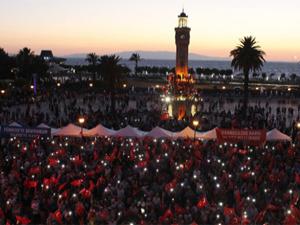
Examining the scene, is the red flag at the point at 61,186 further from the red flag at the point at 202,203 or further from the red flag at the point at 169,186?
the red flag at the point at 202,203

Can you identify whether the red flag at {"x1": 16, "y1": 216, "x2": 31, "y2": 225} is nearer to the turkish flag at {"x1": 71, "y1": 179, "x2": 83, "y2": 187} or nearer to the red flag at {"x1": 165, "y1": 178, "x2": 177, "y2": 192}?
the turkish flag at {"x1": 71, "y1": 179, "x2": 83, "y2": 187}

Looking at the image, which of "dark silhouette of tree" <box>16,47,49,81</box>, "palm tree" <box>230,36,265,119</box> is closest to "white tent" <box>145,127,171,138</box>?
"palm tree" <box>230,36,265,119</box>

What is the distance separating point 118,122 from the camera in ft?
118

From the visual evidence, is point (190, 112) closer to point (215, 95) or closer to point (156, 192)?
point (215, 95)

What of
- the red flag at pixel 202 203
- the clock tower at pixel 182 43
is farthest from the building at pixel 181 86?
the red flag at pixel 202 203

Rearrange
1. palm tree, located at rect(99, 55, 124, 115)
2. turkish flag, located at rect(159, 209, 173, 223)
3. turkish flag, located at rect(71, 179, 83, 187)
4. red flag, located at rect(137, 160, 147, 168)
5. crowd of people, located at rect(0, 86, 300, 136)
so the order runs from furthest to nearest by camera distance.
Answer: palm tree, located at rect(99, 55, 124, 115), crowd of people, located at rect(0, 86, 300, 136), red flag, located at rect(137, 160, 147, 168), turkish flag, located at rect(71, 179, 83, 187), turkish flag, located at rect(159, 209, 173, 223)

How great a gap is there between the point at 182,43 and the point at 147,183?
42.9 m

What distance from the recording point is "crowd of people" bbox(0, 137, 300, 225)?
46.8ft

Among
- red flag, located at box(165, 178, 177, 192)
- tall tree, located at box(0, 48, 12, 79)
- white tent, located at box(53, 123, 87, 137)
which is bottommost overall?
red flag, located at box(165, 178, 177, 192)

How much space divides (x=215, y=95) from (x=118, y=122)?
43070 millimetres

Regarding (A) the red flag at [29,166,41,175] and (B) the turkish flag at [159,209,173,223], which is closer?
(B) the turkish flag at [159,209,173,223]

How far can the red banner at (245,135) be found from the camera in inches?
962

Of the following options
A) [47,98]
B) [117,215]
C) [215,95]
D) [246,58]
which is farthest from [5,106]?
[117,215]

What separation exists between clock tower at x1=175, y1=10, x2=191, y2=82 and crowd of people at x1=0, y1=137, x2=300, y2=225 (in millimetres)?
34198
